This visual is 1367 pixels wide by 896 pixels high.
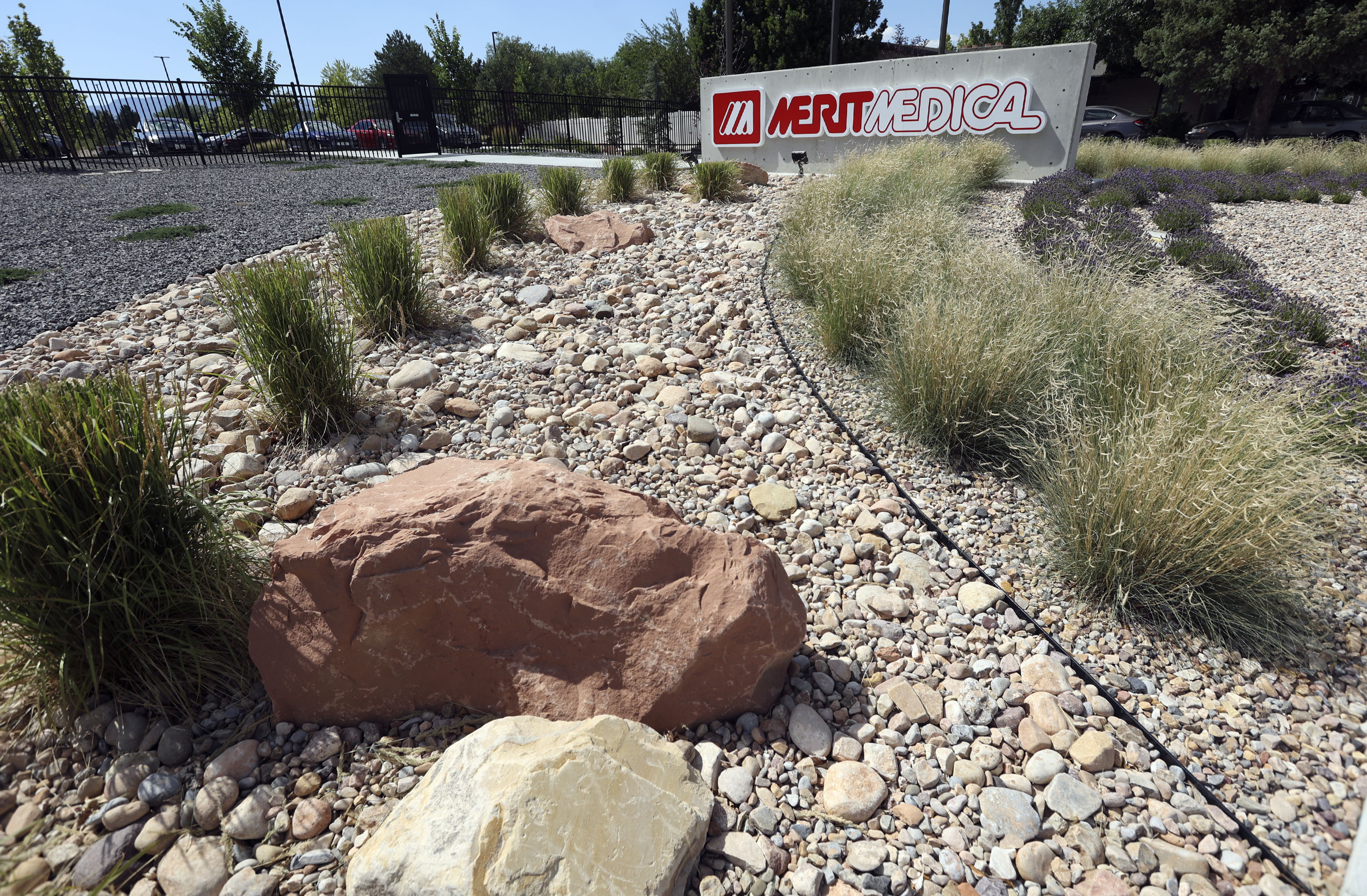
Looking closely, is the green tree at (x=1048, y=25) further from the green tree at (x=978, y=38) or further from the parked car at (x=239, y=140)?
the parked car at (x=239, y=140)

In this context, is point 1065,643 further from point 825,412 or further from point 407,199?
point 407,199

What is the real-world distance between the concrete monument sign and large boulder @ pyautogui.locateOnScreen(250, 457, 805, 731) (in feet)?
32.7

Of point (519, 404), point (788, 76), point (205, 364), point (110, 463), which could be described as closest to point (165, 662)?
point (110, 463)

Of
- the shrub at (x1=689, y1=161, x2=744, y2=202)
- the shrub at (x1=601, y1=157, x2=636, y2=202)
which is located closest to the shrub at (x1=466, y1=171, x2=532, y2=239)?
the shrub at (x1=601, y1=157, x2=636, y2=202)

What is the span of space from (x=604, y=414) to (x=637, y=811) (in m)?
2.16

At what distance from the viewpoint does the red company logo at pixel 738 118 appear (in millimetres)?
11867

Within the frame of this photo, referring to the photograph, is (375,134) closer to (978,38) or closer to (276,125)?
(276,125)

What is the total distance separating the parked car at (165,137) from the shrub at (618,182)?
1193 cm

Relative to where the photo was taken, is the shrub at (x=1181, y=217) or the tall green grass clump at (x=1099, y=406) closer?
the tall green grass clump at (x=1099, y=406)

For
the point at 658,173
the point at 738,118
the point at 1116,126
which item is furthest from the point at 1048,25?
the point at 658,173

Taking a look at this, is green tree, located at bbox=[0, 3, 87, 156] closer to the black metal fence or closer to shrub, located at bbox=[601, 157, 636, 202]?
the black metal fence

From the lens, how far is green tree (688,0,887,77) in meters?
22.0

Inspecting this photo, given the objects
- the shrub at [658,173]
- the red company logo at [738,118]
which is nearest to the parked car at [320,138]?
the red company logo at [738,118]

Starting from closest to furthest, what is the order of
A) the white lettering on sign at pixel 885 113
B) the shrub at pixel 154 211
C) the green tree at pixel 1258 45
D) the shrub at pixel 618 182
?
the shrub at pixel 154 211 < the shrub at pixel 618 182 < the white lettering on sign at pixel 885 113 < the green tree at pixel 1258 45
